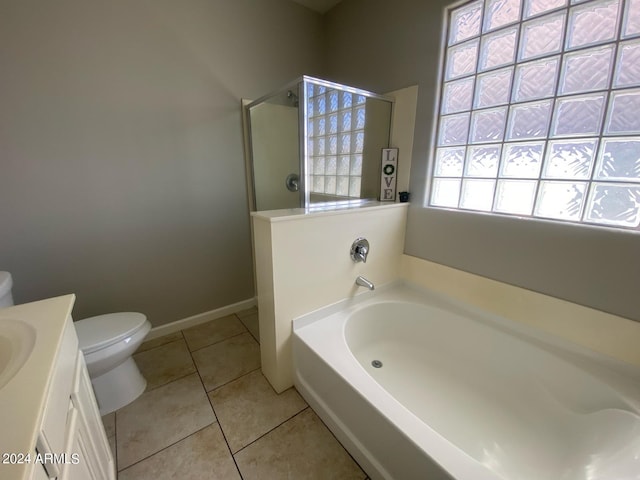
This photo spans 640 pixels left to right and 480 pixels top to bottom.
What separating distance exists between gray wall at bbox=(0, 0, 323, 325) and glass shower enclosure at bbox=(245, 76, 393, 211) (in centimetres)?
19

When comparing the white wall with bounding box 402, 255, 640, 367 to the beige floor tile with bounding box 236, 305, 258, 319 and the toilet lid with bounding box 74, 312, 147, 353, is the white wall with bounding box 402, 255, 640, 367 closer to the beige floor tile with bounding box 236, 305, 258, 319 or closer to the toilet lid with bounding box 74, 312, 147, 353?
the beige floor tile with bounding box 236, 305, 258, 319

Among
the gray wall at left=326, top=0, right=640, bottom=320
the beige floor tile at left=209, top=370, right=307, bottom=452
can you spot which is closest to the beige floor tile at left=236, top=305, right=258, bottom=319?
the beige floor tile at left=209, top=370, right=307, bottom=452

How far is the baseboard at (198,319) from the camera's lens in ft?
6.31


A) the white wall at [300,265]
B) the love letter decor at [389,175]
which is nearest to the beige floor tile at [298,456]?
the white wall at [300,265]

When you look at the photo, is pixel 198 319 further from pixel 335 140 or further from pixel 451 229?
pixel 451 229

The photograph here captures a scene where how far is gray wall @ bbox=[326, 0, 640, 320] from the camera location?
1089 mm

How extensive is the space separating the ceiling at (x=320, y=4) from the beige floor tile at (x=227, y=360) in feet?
8.45

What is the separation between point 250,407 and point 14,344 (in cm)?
103

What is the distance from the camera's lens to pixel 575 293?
46.5 inches

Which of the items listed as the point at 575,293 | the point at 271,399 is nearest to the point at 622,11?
the point at 575,293

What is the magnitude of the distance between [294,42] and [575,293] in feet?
7.94

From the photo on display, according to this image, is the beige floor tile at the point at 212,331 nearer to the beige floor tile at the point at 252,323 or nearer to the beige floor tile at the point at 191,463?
the beige floor tile at the point at 252,323

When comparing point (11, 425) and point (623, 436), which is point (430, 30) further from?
point (11, 425)

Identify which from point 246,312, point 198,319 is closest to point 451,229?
point 246,312
